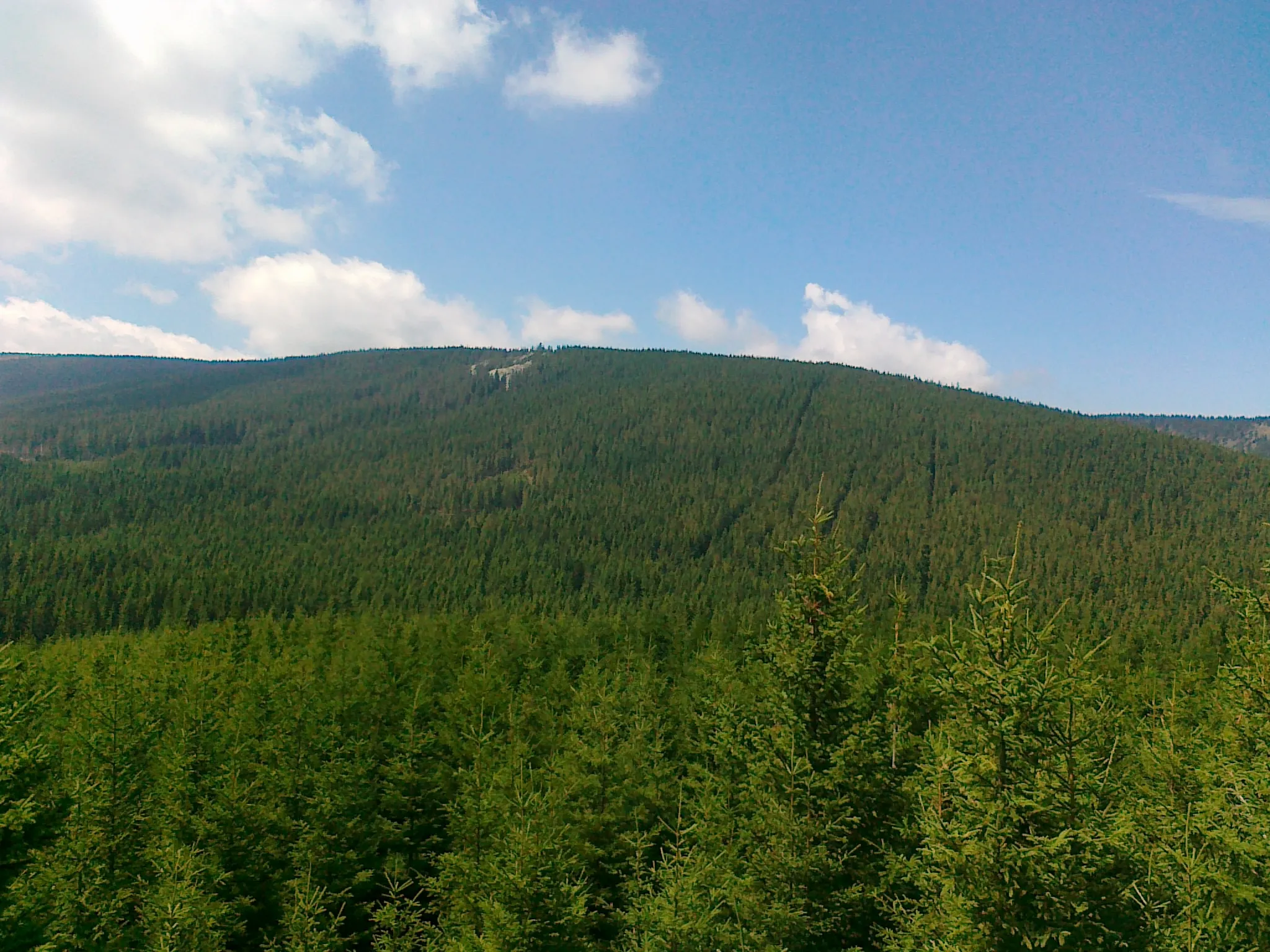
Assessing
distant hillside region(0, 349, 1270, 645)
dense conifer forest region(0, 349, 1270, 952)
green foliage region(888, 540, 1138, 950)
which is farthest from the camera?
distant hillside region(0, 349, 1270, 645)

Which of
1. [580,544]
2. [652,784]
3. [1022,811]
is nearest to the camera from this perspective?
[1022,811]

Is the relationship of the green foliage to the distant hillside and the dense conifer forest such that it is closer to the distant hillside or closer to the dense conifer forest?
the dense conifer forest

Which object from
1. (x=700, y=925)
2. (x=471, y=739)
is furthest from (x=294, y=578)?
(x=700, y=925)

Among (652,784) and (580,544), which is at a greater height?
(652,784)

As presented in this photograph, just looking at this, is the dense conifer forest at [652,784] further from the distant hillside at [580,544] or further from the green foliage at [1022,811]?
the distant hillside at [580,544]

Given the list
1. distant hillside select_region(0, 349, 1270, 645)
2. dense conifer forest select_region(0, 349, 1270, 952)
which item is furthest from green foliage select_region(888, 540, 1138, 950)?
distant hillside select_region(0, 349, 1270, 645)

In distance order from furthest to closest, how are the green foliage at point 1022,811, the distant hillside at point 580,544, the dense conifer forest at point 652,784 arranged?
1. the distant hillside at point 580,544
2. the dense conifer forest at point 652,784
3. the green foliage at point 1022,811

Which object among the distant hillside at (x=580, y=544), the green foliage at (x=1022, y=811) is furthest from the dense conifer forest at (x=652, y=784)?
the distant hillside at (x=580, y=544)

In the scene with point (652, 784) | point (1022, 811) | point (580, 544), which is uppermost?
point (1022, 811)

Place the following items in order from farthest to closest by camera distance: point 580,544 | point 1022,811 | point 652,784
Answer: point 580,544 < point 652,784 < point 1022,811

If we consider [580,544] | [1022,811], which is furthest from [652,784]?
[580,544]

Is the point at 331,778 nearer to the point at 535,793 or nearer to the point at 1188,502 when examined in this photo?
the point at 535,793

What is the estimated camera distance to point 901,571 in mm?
138750

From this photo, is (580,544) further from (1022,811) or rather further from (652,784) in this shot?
(1022,811)
